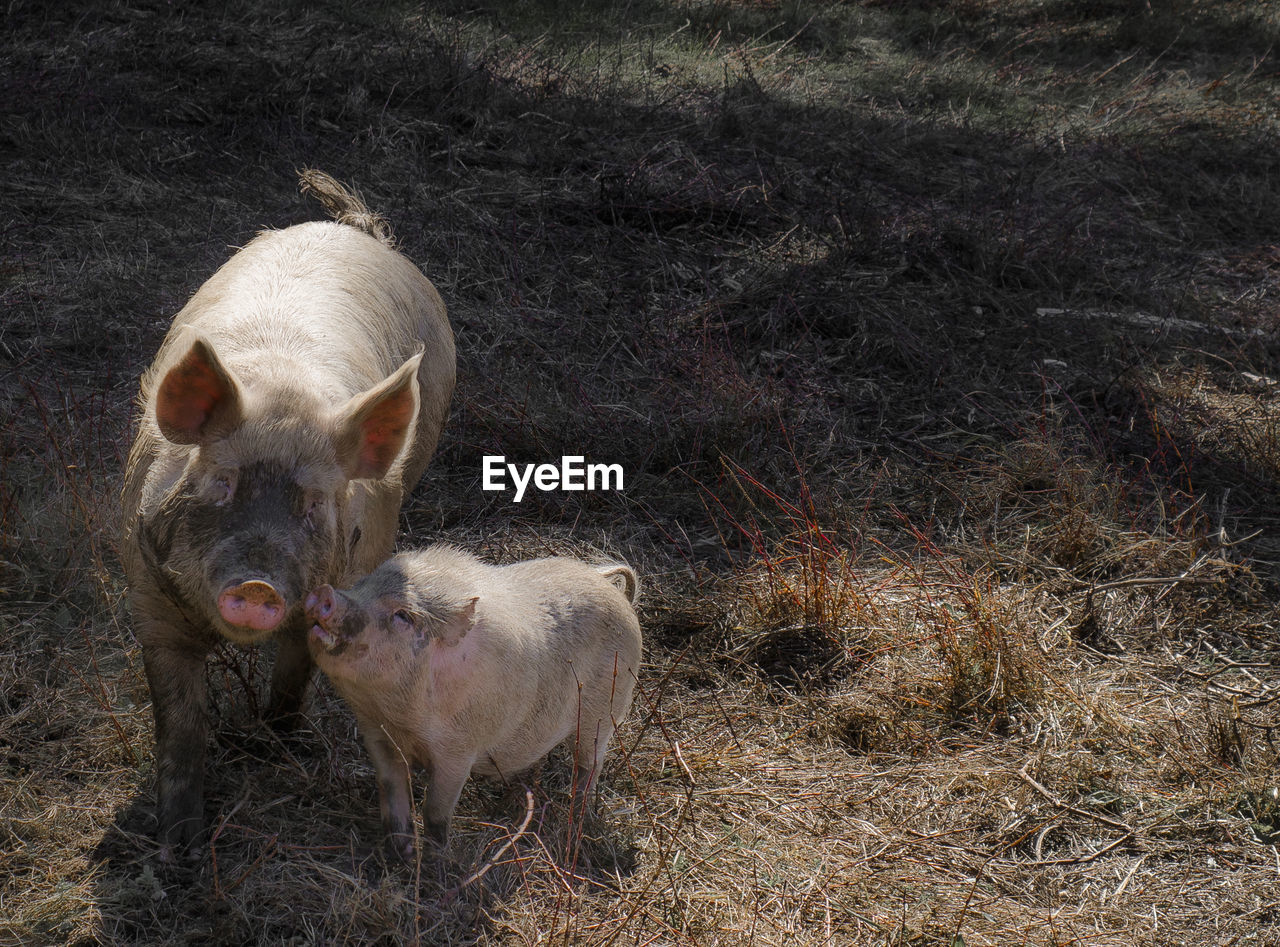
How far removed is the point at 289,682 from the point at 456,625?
893mm

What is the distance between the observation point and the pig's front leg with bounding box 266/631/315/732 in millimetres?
3543

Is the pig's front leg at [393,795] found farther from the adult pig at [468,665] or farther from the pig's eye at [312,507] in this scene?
the pig's eye at [312,507]

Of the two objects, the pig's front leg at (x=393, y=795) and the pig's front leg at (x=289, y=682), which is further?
the pig's front leg at (x=289, y=682)

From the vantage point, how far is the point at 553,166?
8305 millimetres

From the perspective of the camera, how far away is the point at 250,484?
2.94 meters

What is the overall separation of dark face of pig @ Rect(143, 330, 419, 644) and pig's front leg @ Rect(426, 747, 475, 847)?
53 cm

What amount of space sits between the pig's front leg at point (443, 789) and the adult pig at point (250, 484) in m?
0.53

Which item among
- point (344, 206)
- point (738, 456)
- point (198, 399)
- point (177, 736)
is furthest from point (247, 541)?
point (738, 456)

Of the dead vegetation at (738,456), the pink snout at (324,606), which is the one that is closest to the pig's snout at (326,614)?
the pink snout at (324,606)

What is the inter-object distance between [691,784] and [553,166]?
5709mm

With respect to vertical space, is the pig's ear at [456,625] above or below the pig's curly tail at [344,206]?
below

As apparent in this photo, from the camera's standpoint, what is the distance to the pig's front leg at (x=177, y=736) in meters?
3.29

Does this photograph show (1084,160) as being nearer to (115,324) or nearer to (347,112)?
(347,112)

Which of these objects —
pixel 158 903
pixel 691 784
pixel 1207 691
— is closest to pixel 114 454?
pixel 158 903
